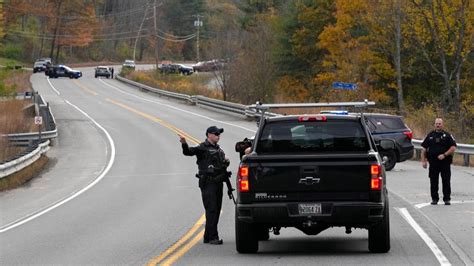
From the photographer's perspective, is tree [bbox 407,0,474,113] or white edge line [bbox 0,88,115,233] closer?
white edge line [bbox 0,88,115,233]

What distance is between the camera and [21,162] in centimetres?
2850

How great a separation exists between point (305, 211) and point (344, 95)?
38.7 meters

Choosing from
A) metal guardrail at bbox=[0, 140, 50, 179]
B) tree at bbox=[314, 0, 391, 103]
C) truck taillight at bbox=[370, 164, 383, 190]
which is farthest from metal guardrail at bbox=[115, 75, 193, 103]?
truck taillight at bbox=[370, 164, 383, 190]

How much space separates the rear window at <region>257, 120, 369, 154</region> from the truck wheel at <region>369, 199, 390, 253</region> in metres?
0.98

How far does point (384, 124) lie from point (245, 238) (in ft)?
57.2

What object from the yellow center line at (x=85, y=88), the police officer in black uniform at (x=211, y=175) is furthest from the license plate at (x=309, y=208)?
the yellow center line at (x=85, y=88)

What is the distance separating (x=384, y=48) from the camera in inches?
2352

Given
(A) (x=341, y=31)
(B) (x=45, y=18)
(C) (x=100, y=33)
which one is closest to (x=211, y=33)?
(C) (x=100, y=33)

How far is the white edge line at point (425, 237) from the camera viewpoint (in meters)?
11.4

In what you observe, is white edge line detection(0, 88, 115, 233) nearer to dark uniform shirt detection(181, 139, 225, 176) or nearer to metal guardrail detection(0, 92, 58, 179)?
metal guardrail detection(0, 92, 58, 179)

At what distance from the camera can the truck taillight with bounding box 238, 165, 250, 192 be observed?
11656mm

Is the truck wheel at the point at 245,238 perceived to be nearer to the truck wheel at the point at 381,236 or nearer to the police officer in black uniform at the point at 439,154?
the truck wheel at the point at 381,236

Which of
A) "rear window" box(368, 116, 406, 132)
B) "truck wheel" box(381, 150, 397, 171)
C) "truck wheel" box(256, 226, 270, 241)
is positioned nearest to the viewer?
"truck wheel" box(256, 226, 270, 241)

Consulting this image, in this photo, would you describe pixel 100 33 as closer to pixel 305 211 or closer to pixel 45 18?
pixel 45 18
